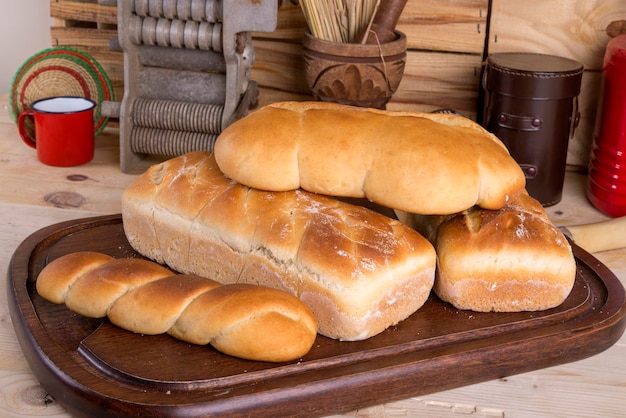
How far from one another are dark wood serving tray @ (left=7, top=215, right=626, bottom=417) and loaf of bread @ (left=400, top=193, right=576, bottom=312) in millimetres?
18

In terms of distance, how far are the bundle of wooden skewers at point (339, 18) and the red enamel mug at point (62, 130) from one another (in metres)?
0.49

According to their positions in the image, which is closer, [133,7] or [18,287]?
[18,287]

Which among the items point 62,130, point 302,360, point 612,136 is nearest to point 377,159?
point 302,360

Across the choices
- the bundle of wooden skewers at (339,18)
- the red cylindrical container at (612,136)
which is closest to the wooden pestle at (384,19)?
Result: the bundle of wooden skewers at (339,18)

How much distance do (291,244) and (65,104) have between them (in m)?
0.85

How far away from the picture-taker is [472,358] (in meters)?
0.96

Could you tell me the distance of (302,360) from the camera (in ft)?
3.03

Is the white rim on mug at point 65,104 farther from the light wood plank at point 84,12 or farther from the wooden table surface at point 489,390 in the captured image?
the wooden table surface at point 489,390

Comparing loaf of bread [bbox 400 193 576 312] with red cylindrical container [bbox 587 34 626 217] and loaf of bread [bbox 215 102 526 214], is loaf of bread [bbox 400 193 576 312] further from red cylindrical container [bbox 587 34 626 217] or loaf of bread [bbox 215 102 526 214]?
red cylindrical container [bbox 587 34 626 217]

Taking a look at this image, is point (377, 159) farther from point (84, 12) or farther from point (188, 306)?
point (84, 12)

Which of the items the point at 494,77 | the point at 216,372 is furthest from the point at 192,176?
the point at 494,77

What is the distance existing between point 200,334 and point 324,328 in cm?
16

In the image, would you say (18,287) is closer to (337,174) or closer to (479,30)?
(337,174)

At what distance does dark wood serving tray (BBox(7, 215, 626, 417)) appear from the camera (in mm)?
865
